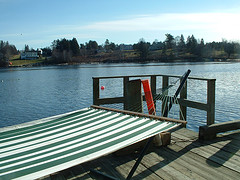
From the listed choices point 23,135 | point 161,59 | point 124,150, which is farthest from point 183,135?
point 161,59

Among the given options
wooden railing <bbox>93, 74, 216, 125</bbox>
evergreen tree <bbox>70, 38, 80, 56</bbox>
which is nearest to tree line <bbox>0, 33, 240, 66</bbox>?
evergreen tree <bbox>70, 38, 80, 56</bbox>

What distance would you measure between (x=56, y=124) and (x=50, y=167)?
158 cm

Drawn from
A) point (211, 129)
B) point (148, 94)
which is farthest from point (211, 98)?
point (148, 94)

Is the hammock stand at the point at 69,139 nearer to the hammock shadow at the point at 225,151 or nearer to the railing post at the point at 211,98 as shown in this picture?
the hammock shadow at the point at 225,151

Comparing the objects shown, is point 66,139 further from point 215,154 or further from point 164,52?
point 164,52

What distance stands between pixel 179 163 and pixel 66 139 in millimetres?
1695

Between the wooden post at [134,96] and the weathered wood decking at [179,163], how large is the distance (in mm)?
1142

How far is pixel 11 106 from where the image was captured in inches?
782

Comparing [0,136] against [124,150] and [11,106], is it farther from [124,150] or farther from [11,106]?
[11,106]

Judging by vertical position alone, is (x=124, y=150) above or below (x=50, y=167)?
below

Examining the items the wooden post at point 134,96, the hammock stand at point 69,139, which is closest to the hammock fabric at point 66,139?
the hammock stand at point 69,139

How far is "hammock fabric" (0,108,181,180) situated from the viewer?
8.11ft

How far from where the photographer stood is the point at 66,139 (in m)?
3.18

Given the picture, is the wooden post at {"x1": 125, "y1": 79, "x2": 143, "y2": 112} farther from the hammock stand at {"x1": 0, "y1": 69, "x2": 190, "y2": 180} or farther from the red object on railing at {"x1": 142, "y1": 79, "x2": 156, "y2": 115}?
the hammock stand at {"x1": 0, "y1": 69, "x2": 190, "y2": 180}
